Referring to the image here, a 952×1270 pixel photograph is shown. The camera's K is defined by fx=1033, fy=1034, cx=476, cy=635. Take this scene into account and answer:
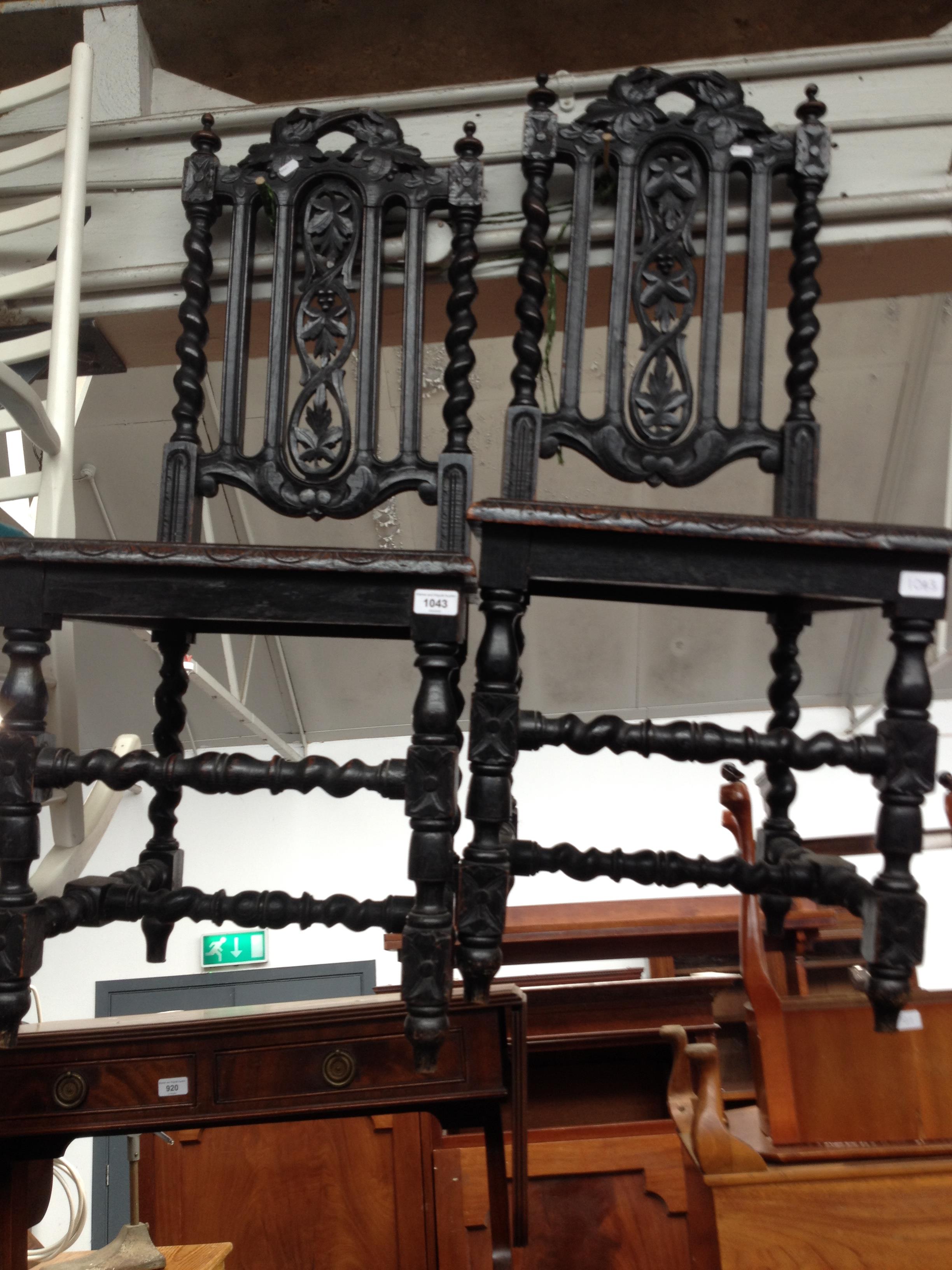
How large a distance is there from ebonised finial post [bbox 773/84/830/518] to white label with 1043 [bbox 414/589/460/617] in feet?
1.72

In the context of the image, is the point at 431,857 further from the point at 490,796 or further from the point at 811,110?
the point at 811,110

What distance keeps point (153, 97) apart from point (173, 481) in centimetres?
121

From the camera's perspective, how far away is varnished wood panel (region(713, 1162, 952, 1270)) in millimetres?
1326

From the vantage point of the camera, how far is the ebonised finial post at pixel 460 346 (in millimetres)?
1447

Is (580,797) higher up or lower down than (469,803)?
lower down

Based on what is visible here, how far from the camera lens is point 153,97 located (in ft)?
7.26

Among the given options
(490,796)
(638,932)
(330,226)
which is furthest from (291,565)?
(638,932)

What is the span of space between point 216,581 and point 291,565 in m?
0.09

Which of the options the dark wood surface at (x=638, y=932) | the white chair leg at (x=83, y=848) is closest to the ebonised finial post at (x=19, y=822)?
the white chair leg at (x=83, y=848)

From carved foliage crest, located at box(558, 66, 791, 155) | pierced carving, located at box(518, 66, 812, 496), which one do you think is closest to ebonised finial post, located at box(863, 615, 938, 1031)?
pierced carving, located at box(518, 66, 812, 496)

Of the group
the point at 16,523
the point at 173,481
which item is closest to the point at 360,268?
the point at 173,481

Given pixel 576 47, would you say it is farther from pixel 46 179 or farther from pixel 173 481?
pixel 173 481

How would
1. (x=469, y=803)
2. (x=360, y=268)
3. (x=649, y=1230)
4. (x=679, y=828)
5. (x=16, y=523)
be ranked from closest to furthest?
(x=469, y=803), (x=16, y=523), (x=360, y=268), (x=649, y=1230), (x=679, y=828)

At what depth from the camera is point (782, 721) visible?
5.24ft
